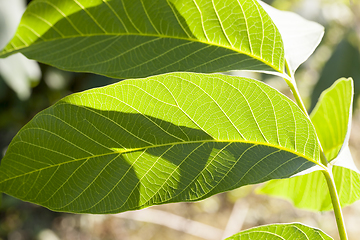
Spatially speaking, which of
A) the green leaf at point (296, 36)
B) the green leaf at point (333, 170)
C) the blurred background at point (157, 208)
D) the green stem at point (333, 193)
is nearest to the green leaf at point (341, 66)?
the blurred background at point (157, 208)

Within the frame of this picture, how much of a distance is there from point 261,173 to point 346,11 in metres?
2.71

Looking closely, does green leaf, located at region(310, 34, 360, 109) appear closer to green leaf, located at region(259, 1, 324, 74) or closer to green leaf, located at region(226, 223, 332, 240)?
green leaf, located at region(259, 1, 324, 74)

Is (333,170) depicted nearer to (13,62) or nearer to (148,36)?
(148,36)

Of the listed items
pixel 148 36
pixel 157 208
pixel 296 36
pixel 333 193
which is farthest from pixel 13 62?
pixel 157 208

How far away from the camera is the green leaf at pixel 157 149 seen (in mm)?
353

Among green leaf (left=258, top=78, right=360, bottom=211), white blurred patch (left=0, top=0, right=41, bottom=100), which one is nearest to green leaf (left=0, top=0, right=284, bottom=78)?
green leaf (left=258, top=78, right=360, bottom=211)

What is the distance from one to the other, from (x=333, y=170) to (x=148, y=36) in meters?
0.40

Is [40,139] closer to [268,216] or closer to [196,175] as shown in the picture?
[196,175]

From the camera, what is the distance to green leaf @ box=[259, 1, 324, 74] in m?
0.46

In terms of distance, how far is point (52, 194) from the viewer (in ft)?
1.22

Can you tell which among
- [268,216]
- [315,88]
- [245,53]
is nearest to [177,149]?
[245,53]

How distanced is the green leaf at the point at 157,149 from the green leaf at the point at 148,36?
73 millimetres

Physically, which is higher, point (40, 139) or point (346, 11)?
point (40, 139)

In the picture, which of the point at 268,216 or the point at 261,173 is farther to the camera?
the point at 268,216
